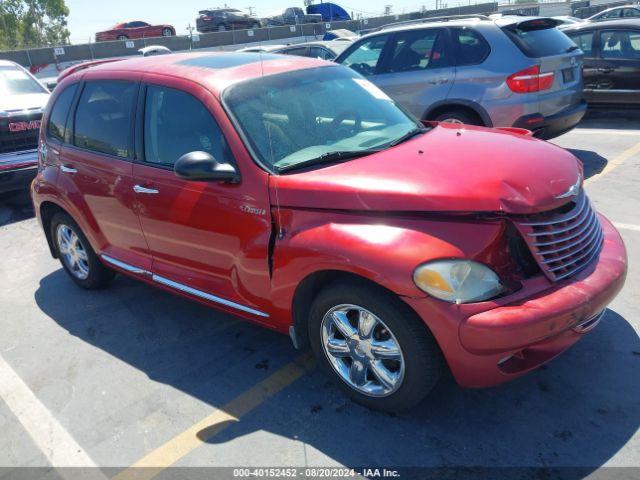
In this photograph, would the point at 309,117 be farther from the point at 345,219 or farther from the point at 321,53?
the point at 321,53

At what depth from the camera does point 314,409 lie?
123 inches

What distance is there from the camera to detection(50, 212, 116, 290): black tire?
4715 mm

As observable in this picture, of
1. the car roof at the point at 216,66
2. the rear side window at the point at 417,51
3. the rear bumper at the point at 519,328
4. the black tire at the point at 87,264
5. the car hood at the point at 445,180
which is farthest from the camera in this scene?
the rear side window at the point at 417,51

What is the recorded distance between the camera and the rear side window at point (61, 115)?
457cm

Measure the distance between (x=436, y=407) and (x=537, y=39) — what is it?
17.1 feet

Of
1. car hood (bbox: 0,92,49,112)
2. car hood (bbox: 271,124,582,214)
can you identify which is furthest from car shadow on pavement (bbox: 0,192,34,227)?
car hood (bbox: 271,124,582,214)

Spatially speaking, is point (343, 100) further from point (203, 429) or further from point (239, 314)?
point (203, 429)

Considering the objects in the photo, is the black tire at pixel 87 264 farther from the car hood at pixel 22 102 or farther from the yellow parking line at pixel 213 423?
the car hood at pixel 22 102

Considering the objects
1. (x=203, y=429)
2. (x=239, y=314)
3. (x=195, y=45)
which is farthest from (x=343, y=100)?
(x=195, y=45)

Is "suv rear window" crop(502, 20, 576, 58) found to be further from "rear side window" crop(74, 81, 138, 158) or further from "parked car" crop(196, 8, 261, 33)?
"parked car" crop(196, 8, 261, 33)

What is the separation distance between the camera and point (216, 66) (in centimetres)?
378

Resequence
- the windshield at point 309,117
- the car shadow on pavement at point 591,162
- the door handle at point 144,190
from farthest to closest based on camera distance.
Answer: the car shadow on pavement at point 591,162 < the door handle at point 144,190 < the windshield at point 309,117

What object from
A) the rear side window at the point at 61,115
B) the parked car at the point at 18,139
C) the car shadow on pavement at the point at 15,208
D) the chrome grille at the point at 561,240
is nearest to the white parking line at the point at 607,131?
the chrome grille at the point at 561,240

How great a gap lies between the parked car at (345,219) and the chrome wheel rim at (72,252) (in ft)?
1.82
